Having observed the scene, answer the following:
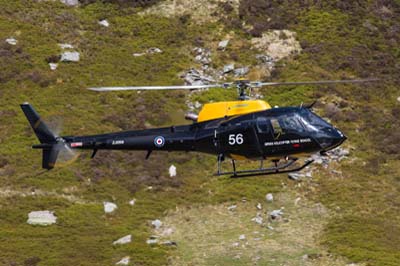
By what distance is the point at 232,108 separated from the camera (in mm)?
25172

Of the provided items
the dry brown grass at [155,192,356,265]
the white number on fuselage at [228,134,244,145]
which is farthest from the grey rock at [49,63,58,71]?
the white number on fuselage at [228,134,244,145]

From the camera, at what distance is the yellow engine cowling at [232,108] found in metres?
24.9

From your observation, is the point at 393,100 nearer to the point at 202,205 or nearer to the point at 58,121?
the point at 202,205

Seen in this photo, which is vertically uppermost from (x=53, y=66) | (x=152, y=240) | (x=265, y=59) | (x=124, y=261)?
(x=265, y=59)

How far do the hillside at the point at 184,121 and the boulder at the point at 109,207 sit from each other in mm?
340

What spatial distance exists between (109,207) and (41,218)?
3531 mm

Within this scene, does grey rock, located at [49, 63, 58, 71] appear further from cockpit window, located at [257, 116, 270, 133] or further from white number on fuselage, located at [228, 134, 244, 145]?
cockpit window, located at [257, 116, 270, 133]

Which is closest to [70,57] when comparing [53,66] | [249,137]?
[53,66]

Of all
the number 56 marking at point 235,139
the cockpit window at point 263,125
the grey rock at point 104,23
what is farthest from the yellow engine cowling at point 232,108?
the grey rock at point 104,23

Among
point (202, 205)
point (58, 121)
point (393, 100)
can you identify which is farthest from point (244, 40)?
point (58, 121)

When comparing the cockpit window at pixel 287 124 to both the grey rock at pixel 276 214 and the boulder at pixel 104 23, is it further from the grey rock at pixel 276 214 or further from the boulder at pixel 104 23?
the boulder at pixel 104 23

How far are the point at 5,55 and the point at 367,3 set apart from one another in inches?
1141

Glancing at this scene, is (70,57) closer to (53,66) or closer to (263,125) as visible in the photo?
(53,66)

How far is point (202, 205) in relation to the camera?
38625mm
